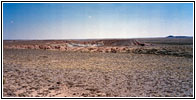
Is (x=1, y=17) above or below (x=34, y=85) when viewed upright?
above

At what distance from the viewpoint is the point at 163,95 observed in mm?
5598

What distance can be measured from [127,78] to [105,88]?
151 centimetres

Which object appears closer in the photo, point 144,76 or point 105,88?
point 105,88

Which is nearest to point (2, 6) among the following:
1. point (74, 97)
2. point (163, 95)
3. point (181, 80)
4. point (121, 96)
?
point (74, 97)

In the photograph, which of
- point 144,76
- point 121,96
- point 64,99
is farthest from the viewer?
point 144,76

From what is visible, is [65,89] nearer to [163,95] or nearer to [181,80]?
[163,95]

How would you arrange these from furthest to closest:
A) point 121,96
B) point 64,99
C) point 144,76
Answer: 1. point 144,76
2. point 121,96
3. point 64,99

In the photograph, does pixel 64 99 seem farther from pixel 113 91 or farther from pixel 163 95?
pixel 163 95

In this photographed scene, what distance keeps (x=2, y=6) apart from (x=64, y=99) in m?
3.43

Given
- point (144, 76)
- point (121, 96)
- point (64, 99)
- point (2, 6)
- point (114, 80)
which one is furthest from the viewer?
point (144, 76)

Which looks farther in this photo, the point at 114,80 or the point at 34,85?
the point at 114,80

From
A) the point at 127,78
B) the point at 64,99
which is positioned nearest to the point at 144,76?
the point at 127,78

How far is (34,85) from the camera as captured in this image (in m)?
6.34

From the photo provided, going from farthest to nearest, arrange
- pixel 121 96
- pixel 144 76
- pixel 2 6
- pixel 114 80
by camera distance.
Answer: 1. pixel 144 76
2. pixel 114 80
3. pixel 2 6
4. pixel 121 96
